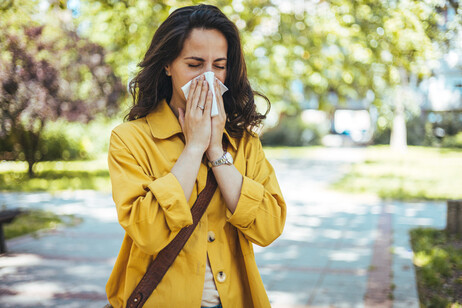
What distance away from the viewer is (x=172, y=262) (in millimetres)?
1704

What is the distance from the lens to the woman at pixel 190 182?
1633mm

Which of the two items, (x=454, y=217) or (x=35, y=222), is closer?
(x=454, y=217)

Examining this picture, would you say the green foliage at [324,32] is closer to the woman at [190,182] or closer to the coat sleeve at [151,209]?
the woman at [190,182]

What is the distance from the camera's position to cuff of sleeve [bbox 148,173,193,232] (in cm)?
160

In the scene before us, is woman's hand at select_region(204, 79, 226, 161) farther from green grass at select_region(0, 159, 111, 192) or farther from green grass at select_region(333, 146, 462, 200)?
green grass at select_region(0, 159, 111, 192)

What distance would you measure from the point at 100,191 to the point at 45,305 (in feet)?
23.3

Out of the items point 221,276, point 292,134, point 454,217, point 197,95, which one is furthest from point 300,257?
point 292,134

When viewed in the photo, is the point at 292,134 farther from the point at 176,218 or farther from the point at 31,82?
the point at 176,218

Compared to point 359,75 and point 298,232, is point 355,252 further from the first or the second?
point 359,75

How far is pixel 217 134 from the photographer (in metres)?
1.79

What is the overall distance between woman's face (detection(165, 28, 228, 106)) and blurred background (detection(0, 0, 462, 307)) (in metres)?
A: 0.52

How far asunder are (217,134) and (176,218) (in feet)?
1.22

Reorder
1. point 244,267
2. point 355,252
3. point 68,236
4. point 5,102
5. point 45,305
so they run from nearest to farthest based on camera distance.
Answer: point 244,267
point 45,305
point 355,252
point 68,236
point 5,102

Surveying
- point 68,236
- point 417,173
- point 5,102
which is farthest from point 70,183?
point 417,173
